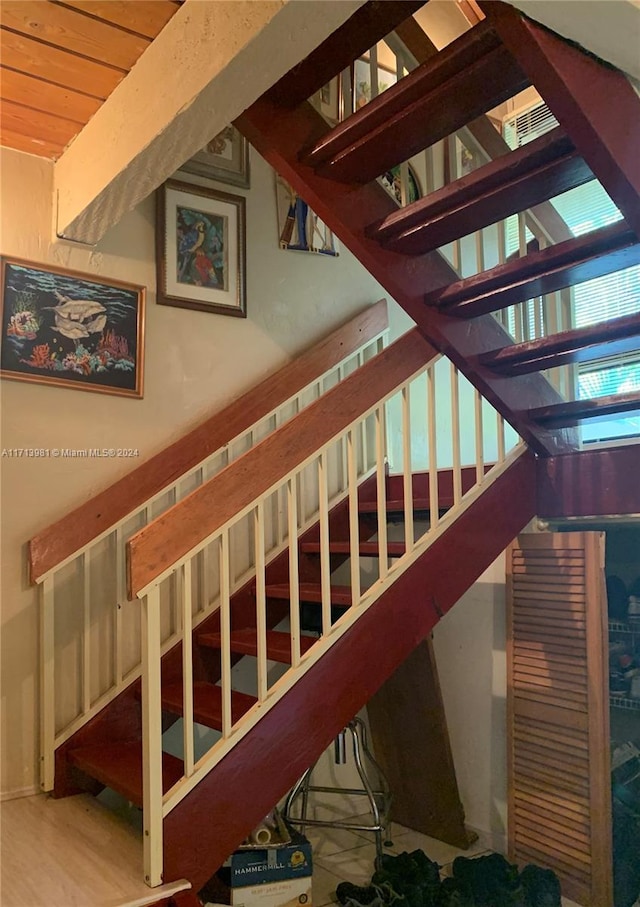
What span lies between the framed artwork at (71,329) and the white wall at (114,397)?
0.04 meters

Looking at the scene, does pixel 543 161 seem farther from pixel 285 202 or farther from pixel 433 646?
pixel 433 646

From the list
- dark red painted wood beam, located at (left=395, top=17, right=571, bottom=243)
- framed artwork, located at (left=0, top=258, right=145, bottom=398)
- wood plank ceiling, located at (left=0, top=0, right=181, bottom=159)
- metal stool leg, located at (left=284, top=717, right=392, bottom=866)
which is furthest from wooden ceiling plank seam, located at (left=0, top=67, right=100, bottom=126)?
metal stool leg, located at (left=284, top=717, right=392, bottom=866)

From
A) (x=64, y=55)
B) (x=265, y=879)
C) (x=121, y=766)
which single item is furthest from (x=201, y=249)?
(x=265, y=879)

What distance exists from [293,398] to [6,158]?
1319 mm

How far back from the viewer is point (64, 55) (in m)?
1.89

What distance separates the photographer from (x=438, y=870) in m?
2.28

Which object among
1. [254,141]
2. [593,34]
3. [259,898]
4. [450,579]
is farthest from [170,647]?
[593,34]

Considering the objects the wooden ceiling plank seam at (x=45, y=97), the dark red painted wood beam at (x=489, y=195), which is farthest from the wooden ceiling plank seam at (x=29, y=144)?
the dark red painted wood beam at (x=489, y=195)

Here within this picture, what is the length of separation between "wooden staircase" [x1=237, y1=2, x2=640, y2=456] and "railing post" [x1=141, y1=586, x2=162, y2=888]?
1.15m

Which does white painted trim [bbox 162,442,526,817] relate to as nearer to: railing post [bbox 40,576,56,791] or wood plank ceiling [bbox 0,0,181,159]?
railing post [bbox 40,576,56,791]

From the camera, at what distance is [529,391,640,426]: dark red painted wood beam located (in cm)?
206

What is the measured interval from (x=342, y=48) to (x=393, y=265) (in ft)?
1.91

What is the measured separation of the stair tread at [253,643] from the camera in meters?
1.95

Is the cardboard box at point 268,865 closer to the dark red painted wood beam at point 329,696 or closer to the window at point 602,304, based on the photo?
the dark red painted wood beam at point 329,696
